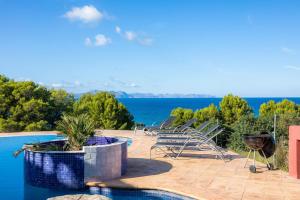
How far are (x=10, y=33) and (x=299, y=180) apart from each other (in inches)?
789

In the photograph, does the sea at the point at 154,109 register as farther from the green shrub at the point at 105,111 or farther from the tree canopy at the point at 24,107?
the tree canopy at the point at 24,107

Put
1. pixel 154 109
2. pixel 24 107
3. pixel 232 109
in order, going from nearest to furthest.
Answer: pixel 24 107 → pixel 232 109 → pixel 154 109

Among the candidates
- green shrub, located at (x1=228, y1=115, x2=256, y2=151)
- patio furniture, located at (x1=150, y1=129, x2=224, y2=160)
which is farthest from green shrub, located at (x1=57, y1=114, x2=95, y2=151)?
green shrub, located at (x1=228, y1=115, x2=256, y2=151)

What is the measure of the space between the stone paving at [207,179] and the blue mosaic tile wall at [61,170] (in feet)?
1.14

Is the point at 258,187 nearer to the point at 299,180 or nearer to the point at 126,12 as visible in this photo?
the point at 299,180

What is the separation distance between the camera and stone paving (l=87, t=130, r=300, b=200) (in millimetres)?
6155

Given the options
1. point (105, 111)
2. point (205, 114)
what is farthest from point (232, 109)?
point (105, 111)

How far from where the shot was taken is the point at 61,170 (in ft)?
22.2

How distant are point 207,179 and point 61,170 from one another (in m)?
3.01

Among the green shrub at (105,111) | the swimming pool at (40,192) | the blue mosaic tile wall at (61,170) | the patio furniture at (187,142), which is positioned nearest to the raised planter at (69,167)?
the blue mosaic tile wall at (61,170)

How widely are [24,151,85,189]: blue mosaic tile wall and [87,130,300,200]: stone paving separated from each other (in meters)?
0.35

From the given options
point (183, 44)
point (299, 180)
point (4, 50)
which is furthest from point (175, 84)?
point (299, 180)

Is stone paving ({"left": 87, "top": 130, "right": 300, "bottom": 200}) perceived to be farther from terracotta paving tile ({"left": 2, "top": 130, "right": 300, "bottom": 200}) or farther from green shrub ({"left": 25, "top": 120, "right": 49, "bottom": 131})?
green shrub ({"left": 25, "top": 120, "right": 49, "bottom": 131})

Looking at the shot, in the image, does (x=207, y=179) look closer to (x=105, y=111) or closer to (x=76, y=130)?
(x=76, y=130)
